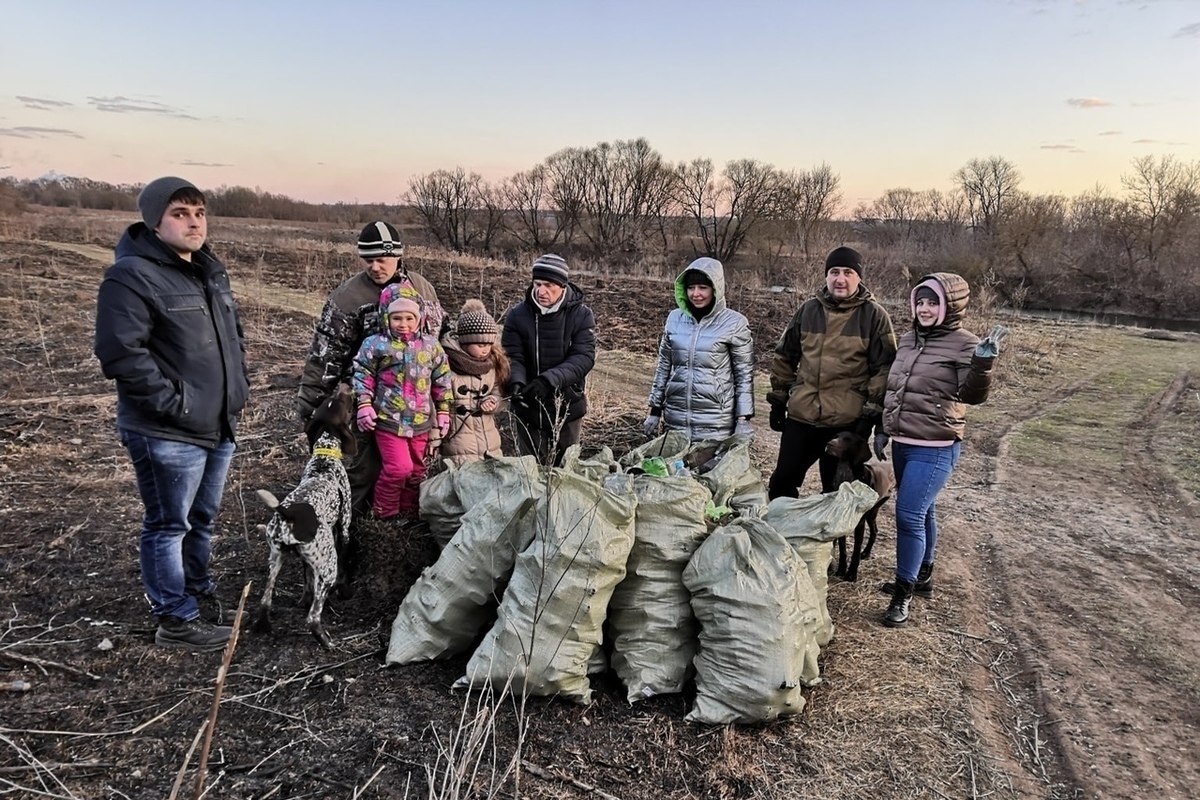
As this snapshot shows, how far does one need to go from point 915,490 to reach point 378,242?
2762 mm

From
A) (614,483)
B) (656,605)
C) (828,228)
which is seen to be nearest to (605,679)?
(656,605)

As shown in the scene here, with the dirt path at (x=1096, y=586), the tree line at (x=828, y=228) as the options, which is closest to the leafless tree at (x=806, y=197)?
the tree line at (x=828, y=228)

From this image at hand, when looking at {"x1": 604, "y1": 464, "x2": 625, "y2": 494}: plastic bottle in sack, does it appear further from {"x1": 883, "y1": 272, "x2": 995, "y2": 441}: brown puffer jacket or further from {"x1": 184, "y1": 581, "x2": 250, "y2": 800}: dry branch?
{"x1": 184, "y1": 581, "x2": 250, "y2": 800}: dry branch

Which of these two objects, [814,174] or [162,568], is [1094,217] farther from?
[162,568]

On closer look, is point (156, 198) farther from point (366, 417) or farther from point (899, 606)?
point (899, 606)

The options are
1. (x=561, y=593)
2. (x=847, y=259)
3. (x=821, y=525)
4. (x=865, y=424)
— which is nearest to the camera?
(x=561, y=593)

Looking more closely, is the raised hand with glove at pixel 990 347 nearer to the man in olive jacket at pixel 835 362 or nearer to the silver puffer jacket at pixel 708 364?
the man in olive jacket at pixel 835 362

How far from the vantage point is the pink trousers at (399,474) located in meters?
3.19

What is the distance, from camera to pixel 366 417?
3.05 m

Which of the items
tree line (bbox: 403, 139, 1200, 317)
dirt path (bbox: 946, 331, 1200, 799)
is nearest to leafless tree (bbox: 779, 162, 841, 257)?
tree line (bbox: 403, 139, 1200, 317)

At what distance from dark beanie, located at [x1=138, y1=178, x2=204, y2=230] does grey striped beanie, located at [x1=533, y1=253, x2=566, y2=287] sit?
1631mm

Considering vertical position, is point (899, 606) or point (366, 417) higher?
point (366, 417)

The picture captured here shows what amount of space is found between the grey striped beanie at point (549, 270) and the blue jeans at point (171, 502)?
167 centimetres

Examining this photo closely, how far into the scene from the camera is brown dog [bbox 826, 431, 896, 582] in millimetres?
3438
